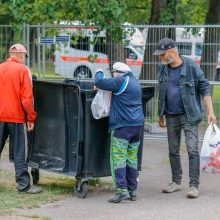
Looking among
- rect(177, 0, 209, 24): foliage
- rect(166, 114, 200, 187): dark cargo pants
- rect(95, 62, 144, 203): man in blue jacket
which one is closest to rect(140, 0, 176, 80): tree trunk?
rect(177, 0, 209, 24): foliage

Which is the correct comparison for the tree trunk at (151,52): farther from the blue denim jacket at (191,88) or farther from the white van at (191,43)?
the blue denim jacket at (191,88)

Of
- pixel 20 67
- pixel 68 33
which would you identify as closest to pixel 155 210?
pixel 20 67

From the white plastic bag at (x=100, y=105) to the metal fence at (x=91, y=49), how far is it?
14.4 feet

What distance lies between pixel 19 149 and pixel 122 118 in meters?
1.39

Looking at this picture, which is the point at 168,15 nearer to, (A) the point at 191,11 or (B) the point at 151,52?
(B) the point at 151,52

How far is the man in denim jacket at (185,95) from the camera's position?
26.9 feet

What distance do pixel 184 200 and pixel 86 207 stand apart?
1.20 m

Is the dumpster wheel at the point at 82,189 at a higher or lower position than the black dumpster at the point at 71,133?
lower

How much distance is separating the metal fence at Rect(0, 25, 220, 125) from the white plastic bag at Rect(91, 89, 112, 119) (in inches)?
172

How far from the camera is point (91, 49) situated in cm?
1279

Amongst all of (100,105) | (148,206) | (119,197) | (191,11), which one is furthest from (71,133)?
(191,11)

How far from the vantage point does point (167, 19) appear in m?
14.6

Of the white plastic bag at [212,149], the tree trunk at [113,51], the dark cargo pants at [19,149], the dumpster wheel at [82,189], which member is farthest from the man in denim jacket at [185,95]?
the tree trunk at [113,51]

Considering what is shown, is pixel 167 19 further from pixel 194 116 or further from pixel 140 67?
pixel 194 116
